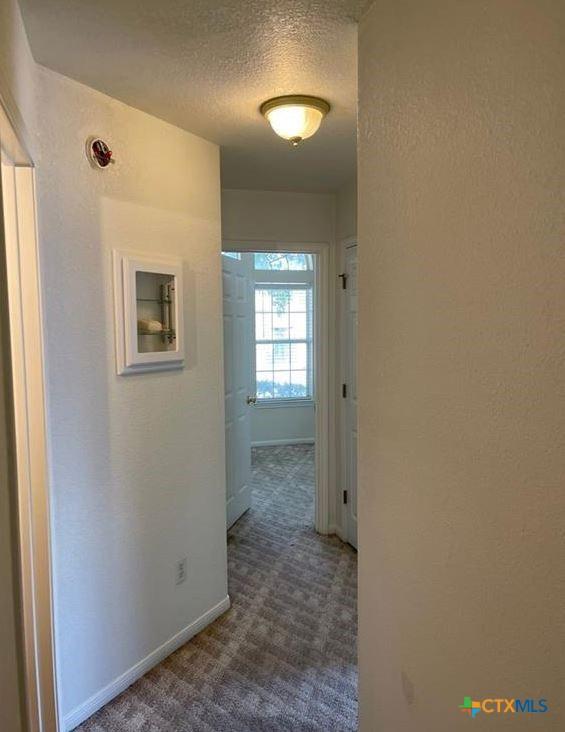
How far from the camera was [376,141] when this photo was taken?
1358 millimetres

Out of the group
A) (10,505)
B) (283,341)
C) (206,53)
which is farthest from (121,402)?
(283,341)

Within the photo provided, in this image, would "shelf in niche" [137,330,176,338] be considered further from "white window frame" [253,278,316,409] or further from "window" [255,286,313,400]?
"window" [255,286,313,400]

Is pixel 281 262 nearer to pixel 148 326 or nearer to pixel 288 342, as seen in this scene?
pixel 288 342

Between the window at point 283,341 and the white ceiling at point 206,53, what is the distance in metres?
3.88

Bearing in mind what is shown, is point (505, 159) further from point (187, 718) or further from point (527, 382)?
point (187, 718)

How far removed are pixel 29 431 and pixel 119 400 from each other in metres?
0.41

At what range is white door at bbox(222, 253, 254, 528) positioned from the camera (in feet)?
11.9

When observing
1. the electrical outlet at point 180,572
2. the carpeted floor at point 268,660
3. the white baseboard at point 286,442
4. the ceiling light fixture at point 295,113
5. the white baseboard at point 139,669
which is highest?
the ceiling light fixture at point 295,113

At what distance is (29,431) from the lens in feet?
5.37

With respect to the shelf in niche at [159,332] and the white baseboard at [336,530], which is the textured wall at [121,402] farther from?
the white baseboard at [336,530]

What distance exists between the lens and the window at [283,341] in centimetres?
614

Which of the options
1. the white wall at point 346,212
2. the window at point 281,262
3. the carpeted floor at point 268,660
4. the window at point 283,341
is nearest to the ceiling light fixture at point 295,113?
the white wall at point 346,212

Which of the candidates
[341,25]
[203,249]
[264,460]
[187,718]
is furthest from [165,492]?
[264,460]

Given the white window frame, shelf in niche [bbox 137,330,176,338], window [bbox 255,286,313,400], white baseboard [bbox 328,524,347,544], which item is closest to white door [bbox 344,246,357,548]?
white baseboard [bbox 328,524,347,544]
